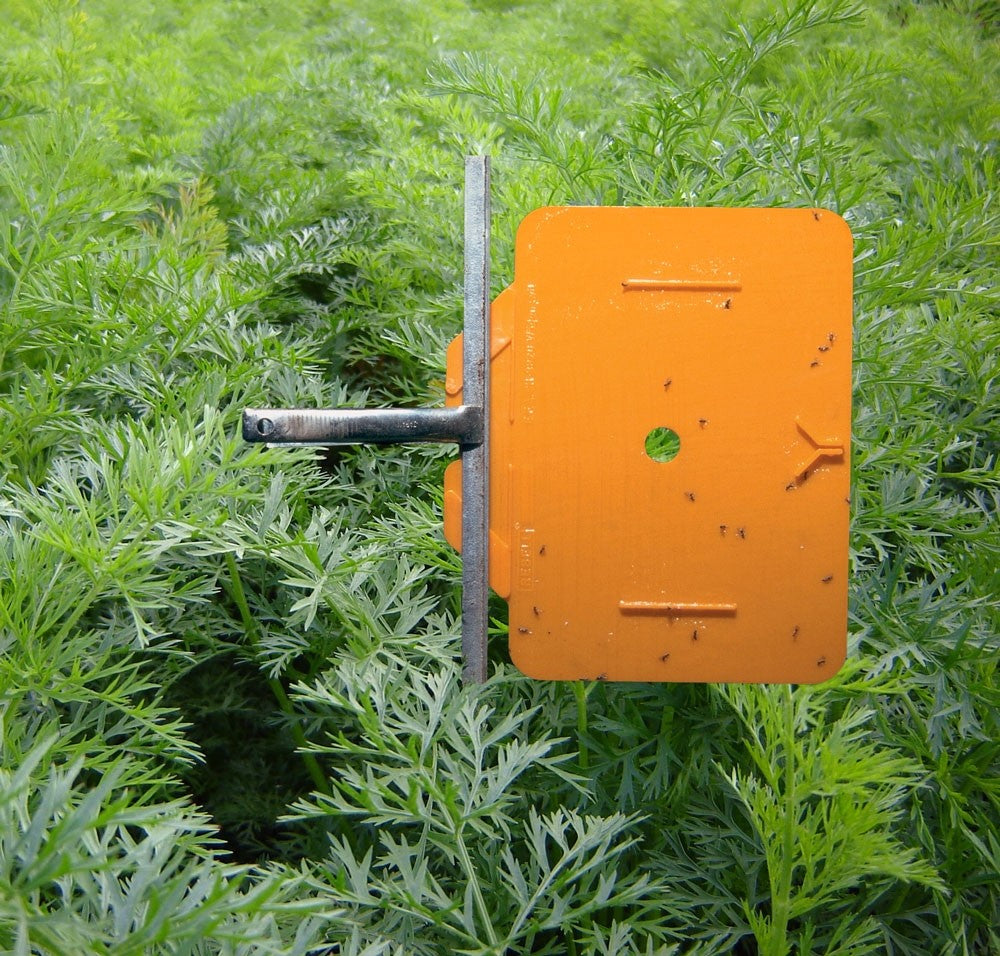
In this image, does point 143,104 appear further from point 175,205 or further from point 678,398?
point 678,398

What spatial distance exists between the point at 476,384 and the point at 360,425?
10cm

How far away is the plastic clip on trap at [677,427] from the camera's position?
737 millimetres

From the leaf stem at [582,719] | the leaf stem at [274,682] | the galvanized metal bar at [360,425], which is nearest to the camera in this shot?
the galvanized metal bar at [360,425]

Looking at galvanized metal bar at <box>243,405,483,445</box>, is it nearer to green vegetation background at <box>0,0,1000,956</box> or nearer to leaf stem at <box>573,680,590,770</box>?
green vegetation background at <box>0,0,1000,956</box>

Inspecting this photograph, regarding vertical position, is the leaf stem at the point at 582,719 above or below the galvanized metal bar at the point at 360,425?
below

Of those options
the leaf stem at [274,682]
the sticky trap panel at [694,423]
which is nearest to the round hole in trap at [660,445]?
the sticky trap panel at [694,423]

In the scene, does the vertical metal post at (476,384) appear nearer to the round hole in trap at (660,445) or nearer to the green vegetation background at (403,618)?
the green vegetation background at (403,618)

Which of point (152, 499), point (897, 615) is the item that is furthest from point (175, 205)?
point (897, 615)

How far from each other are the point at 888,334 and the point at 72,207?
3.30ft

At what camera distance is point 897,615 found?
0.94m

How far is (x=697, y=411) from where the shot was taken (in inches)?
29.2

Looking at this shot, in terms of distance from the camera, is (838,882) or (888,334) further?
(888,334)

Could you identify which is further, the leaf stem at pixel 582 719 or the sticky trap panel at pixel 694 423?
the leaf stem at pixel 582 719

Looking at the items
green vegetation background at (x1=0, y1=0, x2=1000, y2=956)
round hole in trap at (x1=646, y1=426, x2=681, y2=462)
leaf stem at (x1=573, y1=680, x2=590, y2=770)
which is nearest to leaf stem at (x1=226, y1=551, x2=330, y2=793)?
green vegetation background at (x1=0, y1=0, x2=1000, y2=956)
